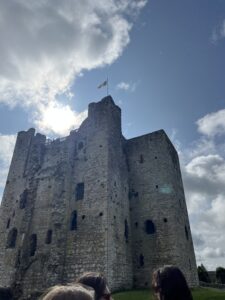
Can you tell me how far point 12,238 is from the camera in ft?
78.7

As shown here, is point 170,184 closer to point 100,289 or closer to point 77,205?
point 77,205

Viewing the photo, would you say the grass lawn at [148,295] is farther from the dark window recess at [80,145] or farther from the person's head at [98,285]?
the person's head at [98,285]

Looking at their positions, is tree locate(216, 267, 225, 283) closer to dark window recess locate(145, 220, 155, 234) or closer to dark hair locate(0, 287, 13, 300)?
dark window recess locate(145, 220, 155, 234)

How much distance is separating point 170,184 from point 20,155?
1577 centimetres

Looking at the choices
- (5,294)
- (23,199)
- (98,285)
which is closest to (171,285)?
(98,285)

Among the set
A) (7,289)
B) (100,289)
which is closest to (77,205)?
(7,289)

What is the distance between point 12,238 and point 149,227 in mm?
12194

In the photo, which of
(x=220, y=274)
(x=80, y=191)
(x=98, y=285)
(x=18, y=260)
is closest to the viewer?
(x=98, y=285)

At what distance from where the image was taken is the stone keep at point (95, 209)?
67.7ft

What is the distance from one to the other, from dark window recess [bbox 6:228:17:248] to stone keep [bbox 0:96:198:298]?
9 cm

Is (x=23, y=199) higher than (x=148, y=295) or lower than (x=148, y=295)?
higher

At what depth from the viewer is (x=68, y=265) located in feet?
67.0

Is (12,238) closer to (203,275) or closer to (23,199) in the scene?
(23,199)

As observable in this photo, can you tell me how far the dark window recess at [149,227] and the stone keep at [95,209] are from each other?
85mm
